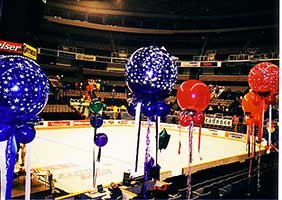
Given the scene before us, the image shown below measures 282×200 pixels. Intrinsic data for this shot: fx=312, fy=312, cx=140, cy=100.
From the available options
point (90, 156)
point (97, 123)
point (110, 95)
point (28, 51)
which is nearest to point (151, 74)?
point (97, 123)

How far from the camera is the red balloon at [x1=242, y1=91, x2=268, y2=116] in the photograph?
321 centimetres

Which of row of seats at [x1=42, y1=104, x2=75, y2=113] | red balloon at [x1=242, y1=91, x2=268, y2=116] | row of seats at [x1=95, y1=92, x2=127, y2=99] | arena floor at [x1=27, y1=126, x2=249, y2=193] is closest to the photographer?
red balloon at [x1=242, y1=91, x2=268, y2=116]

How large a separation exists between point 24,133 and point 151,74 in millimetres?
849

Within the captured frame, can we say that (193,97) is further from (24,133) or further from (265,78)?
(24,133)

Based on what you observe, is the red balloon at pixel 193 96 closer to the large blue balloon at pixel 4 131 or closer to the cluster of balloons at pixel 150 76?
the cluster of balloons at pixel 150 76

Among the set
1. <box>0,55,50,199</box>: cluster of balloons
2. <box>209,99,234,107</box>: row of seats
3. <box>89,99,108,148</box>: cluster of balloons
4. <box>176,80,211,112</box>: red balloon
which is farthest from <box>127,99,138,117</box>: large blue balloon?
<box>209,99,234,107</box>: row of seats

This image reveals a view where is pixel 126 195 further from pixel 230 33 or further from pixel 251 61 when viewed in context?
pixel 230 33

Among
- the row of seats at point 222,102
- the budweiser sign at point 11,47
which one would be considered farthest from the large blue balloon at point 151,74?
the row of seats at point 222,102

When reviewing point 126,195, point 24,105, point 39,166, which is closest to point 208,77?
point 39,166

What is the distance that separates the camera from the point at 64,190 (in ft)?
12.8

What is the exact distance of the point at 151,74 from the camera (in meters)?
1.98

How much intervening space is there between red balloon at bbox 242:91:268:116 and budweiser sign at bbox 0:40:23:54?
4.10 m

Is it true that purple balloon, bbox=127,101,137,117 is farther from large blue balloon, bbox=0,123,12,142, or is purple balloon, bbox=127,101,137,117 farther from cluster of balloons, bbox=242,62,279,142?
cluster of balloons, bbox=242,62,279,142

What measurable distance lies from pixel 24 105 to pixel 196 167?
3.96 meters
